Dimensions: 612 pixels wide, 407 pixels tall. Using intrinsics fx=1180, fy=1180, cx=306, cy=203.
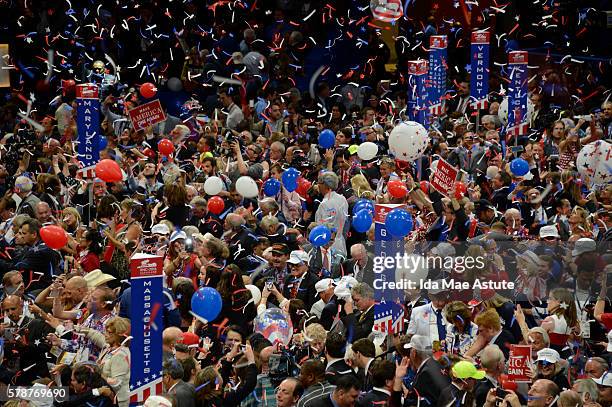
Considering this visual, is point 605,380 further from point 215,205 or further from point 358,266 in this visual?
point 215,205

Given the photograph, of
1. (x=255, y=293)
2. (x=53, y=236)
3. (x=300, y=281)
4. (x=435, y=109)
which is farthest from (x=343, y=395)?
(x=435, y=109)

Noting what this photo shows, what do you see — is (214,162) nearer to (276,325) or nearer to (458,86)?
(276,325)

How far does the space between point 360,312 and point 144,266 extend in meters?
2.64

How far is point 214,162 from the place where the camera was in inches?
613

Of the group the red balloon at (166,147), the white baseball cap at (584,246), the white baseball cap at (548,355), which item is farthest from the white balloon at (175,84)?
the white baseball cap at (548,355)

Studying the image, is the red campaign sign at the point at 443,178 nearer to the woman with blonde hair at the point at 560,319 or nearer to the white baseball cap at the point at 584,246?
the white baseball cap at the point at 584,246

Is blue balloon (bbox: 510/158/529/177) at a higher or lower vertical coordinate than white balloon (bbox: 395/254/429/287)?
higher

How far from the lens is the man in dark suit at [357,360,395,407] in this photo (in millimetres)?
8336

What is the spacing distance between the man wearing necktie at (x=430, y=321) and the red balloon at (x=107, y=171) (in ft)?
A: 16.5

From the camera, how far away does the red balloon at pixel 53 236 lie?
462 inches

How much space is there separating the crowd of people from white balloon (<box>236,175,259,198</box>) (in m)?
0.05

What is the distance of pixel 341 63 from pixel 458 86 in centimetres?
288

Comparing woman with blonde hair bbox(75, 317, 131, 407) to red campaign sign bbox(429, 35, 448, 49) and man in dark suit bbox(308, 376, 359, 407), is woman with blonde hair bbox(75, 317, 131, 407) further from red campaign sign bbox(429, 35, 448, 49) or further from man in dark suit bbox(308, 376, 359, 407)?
red campaign sign bbox(429, 35, 448, 49)

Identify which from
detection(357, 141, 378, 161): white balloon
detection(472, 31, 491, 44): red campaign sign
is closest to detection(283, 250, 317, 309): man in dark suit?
detection(357, 141, 378, 161): white balloon
